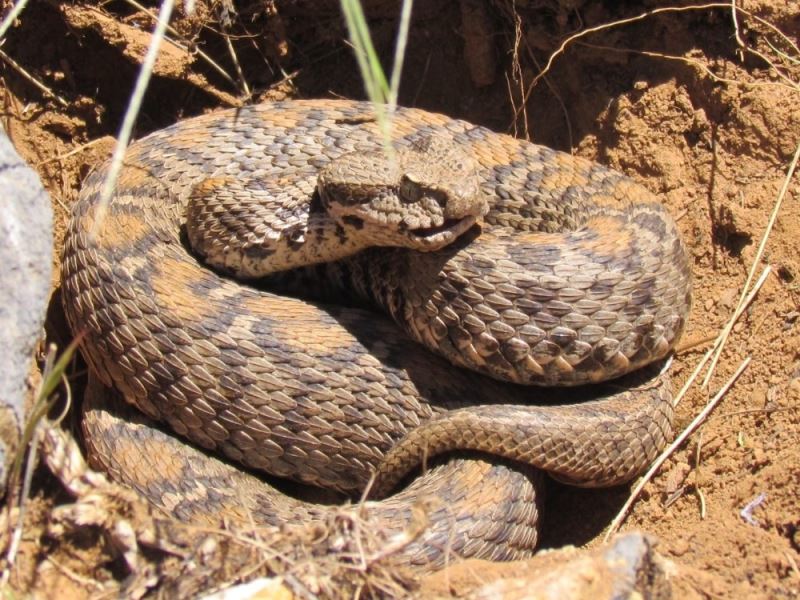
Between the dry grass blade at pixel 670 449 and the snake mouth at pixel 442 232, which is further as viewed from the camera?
the dry grass blade at pixel 670 449

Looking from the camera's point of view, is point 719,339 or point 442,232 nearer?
point 442,232

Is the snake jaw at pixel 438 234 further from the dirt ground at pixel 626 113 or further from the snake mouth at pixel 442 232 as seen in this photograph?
the dirt ground at pixel 626 113

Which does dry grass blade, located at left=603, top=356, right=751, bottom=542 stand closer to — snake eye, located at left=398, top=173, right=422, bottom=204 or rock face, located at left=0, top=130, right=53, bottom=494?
snake eye, located at left=398, top=173, right=422, bottom=204

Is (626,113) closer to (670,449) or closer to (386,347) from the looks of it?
(670,449)

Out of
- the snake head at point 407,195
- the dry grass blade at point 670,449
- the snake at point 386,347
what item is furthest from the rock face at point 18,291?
the dry grass blade at point 670,449

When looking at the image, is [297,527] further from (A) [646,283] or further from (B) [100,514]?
(A) [646,283]

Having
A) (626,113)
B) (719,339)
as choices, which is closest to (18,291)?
(719,339)

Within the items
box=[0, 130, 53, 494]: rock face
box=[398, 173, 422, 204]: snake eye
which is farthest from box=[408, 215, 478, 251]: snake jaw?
box=[0, 130, 53, 494]: rock face

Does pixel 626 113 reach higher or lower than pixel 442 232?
higher
